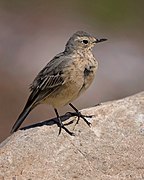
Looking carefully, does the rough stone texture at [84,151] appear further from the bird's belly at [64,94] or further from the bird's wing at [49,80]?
the bird's wing at [49,80]

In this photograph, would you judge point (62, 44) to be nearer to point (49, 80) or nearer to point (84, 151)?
point (49, 80)

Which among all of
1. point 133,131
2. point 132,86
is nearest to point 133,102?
point 133,131

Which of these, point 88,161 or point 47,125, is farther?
point 47,125

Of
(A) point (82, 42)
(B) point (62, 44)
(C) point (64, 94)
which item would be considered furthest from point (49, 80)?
(B) point (62, 44)

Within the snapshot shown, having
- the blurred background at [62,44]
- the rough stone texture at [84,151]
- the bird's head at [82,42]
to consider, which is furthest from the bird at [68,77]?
the blurred background at [62,44]

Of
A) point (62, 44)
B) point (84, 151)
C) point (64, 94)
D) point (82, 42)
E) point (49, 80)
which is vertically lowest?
point (62, 44)

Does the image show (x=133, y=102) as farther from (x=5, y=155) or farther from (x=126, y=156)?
(x=5, y=155)

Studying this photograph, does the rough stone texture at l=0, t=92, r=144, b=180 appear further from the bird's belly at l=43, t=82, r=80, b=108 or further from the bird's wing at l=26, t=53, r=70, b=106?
the bird's wing at l=26, t=53, r=70, b=106
